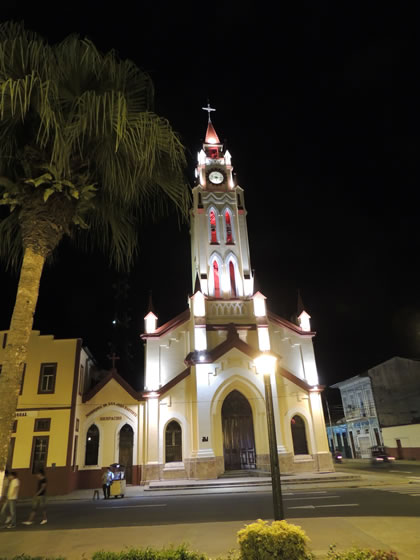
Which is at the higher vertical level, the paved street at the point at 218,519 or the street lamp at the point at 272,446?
the street lamp at the point at 272,446

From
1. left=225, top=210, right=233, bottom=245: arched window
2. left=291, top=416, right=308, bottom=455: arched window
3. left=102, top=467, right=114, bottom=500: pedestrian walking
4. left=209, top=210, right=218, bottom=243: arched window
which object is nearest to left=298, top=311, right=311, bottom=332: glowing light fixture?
left=291, top=416, right=308, bottom=455: arched window

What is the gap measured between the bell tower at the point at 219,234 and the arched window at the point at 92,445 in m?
11.8

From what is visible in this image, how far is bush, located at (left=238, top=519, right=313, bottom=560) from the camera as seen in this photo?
5129 millimetres

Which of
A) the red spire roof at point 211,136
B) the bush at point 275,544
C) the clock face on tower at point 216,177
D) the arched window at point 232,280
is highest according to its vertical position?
the red spire roof at point 211,136

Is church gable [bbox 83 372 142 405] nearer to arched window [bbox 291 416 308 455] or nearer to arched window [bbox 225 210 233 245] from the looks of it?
arched window [bbox 291 416 308 455]

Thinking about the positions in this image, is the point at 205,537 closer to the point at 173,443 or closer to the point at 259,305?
the point at 173,443

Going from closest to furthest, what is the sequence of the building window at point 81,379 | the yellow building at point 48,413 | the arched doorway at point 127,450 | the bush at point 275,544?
the bush at point 275,544 → the yellow building at point 48,413 → the arched doorway at point 127,450 → the building window at point 81,379

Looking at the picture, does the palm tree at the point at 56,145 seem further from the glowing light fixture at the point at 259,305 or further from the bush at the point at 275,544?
the glowing light fixture at the point at 259,305

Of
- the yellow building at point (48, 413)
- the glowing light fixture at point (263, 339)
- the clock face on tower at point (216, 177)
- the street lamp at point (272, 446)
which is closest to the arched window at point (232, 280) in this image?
the glowing light fixture at point (263, 339)

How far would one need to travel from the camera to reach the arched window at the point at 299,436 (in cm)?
2450

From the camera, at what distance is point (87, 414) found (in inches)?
960

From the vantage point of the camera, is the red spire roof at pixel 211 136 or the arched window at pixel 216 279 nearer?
the arched window at pixel 216 279

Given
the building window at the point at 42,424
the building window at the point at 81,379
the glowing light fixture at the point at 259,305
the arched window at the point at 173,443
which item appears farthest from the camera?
the glowing light fixture at the point at 259,305

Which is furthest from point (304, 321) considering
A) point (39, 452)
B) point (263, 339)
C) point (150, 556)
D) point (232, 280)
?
point (150, 556)
